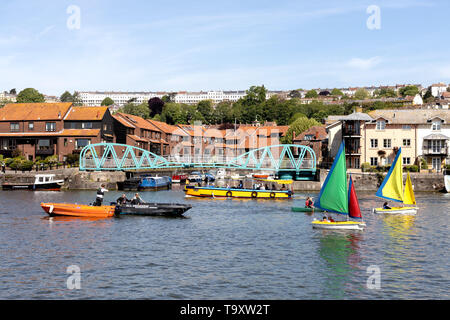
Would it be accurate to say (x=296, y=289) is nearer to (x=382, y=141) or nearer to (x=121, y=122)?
(x=382, y=141)

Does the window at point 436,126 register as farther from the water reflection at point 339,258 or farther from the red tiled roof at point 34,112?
the red tiled roof at point 34,112

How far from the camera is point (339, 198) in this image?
47.1 metres

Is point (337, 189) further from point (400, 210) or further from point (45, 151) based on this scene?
point (45, 151)

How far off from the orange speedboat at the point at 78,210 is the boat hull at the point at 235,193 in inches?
995

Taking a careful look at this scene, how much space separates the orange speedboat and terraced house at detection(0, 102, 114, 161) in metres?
57.4

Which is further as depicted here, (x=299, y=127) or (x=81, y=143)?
(x=299, y=127)

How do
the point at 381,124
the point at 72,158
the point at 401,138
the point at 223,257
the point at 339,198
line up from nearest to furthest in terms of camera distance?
the point at 223,257 < the point at 339,198 < the point at 401,138 < the point at 381,124 < the point at 72,158

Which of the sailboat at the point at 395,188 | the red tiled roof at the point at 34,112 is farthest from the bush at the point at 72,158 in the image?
the sailboat at the point at 395,188

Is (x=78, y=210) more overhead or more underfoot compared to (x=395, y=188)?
more underfoot

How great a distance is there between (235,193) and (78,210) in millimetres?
29515

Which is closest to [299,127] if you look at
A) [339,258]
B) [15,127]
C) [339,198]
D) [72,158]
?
[72,158]

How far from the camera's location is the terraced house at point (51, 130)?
111938mm

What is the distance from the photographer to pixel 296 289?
28438 mm
